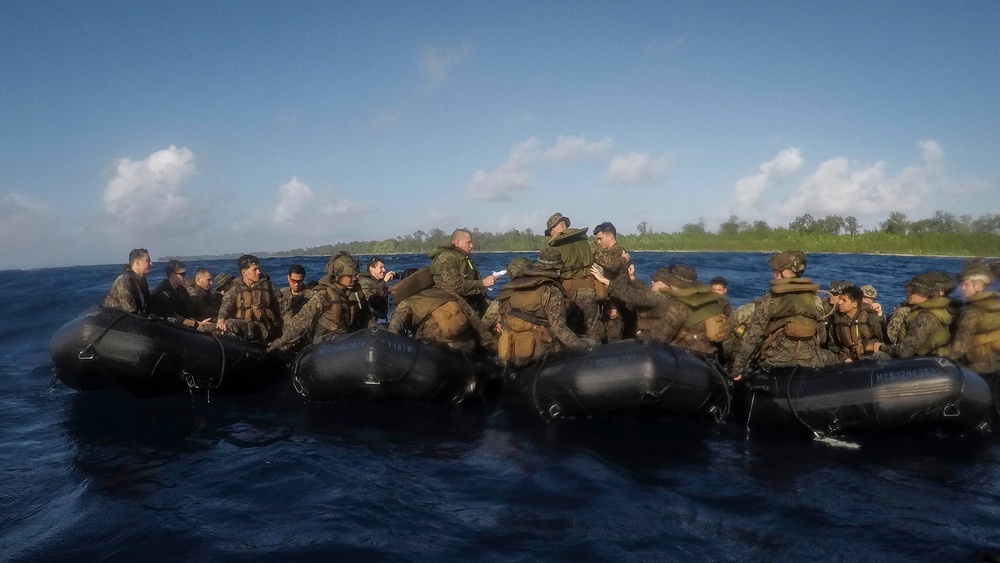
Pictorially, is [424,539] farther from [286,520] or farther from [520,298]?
[520,298]

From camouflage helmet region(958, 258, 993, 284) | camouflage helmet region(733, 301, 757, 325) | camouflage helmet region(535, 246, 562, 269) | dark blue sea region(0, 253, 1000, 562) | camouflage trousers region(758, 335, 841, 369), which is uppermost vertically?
camouflage helmet region(535, 246, 562, 269)

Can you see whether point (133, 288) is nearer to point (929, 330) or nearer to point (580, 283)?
point (580, 283)

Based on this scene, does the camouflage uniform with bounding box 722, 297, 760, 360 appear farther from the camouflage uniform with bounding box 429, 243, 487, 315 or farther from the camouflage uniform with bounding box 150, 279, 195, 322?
the camouflage uniform with bounding box 150, 279, 195, 322

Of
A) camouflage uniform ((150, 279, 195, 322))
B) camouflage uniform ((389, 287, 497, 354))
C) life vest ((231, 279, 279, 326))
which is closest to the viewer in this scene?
camouflage uniform ((389, 287, 497, 354))

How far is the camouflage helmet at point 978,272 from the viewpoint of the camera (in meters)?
7.00

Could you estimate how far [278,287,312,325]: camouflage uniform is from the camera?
9.43 m

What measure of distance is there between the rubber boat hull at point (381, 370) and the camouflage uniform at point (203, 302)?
324 centimetres

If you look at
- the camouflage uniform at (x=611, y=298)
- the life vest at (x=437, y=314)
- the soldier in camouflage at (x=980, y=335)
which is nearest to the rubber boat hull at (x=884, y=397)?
the soldier in camouflage at (x=980, y=335)

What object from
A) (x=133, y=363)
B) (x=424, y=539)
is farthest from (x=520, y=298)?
(x=133, y=363)

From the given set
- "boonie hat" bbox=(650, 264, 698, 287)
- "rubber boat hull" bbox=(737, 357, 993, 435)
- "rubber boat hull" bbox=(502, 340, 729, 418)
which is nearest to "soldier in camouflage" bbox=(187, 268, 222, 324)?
"rubber boat hull" bbox=(502, 340, 729, 418)

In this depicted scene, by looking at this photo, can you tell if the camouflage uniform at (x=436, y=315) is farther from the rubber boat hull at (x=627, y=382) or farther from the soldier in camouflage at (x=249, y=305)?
the soldier in camouflage at (x=249, y=305)

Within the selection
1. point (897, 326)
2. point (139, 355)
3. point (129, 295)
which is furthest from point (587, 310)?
point (129, 295)

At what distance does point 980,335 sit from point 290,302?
8.60 meters

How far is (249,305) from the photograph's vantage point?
352 inches
